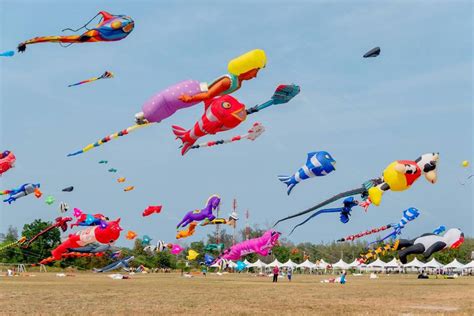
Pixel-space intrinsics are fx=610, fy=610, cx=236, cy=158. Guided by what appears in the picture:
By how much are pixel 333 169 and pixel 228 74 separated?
7999 millimetres

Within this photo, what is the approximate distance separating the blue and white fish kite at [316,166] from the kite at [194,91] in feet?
21.7

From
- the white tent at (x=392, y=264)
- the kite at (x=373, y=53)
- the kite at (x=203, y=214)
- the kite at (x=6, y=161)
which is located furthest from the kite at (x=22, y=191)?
the white tent at (x=392, y=264)

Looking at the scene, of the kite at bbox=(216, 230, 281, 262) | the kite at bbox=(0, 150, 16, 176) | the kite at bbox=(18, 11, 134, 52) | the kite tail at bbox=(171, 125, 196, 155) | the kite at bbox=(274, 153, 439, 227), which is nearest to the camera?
the kite at bbox=(18, 11, 134, 52)

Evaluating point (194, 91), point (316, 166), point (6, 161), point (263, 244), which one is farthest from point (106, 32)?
point (263, 244)

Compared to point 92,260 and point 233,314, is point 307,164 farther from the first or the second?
point 92,260

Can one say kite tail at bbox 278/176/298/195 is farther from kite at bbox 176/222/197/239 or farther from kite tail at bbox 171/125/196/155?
kite at bbox 176/222/197/239

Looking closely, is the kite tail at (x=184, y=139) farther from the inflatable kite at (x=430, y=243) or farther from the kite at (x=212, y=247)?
the kite at (x=212, y=247)

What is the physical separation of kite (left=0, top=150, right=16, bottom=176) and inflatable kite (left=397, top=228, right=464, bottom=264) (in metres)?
27.4

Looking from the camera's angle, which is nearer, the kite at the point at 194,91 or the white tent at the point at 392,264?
the kite at the point at 194,91

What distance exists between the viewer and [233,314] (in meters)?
19.0

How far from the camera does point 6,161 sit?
1599 inches

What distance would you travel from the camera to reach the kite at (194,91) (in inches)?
815

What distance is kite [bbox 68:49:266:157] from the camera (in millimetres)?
20703

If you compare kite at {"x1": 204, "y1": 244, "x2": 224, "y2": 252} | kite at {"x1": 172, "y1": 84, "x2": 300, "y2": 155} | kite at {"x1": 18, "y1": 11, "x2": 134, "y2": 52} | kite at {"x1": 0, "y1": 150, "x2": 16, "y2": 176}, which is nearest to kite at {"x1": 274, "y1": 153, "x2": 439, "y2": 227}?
kite at {"x1": 172, "y1": 84, "x2": 300, "y2": 155}
